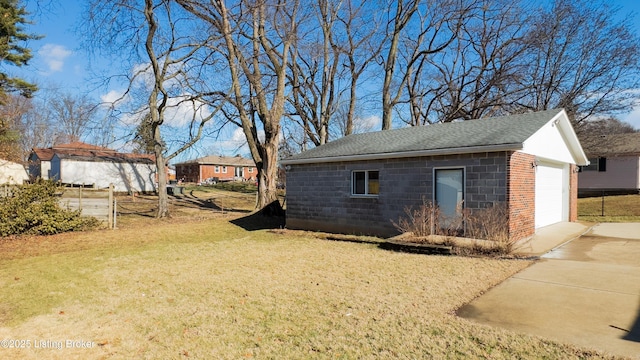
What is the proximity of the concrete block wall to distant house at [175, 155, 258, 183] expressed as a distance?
37.0 m

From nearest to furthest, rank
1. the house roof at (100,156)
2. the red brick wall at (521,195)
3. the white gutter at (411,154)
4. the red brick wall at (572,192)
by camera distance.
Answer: the white gutter at (411,154) < the red brick wall at (521,195) < the red brick wall at (572,192) < the house roof at (100,156)

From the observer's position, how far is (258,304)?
5.36 meters

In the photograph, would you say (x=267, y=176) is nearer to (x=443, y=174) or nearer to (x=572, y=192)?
(x=443, y=174)

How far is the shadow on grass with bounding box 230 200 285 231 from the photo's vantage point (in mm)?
16658

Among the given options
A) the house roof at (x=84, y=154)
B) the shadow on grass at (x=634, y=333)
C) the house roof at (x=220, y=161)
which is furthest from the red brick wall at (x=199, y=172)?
the shadow on grass at (x=634, y=333)

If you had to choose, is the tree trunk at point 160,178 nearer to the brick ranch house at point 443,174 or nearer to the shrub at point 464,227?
the brick ranch house at point 443,174

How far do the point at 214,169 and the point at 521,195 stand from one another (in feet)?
158

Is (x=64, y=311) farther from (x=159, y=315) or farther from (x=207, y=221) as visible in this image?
(x=207, y=221)

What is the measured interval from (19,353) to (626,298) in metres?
7.77

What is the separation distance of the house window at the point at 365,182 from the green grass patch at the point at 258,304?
2.99m

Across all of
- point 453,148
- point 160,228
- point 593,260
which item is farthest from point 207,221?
point 593,260

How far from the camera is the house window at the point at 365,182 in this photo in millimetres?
12634

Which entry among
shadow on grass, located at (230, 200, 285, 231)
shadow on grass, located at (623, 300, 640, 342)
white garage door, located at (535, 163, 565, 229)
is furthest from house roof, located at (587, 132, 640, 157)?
shadow on grass, located at (623, 300, 640, 342)

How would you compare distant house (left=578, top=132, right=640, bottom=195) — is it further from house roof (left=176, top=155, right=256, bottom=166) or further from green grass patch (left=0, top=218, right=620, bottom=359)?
house roof (left=176, top=155, right=256, bottom=166)
